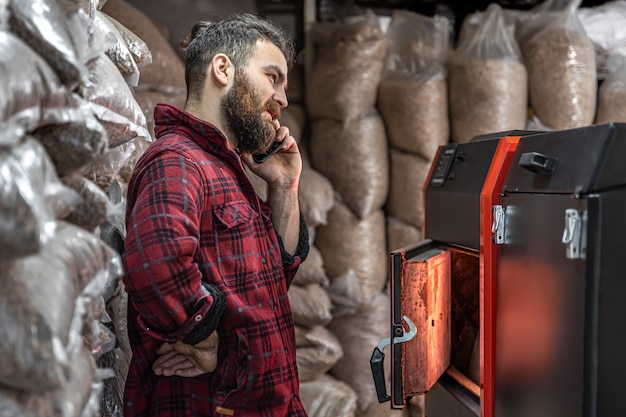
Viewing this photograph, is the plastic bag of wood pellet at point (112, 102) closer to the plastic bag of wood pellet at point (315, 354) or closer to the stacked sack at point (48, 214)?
the stacked sack at point (48, 214)

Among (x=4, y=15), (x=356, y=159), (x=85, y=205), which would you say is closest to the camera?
(x=4, y=15)

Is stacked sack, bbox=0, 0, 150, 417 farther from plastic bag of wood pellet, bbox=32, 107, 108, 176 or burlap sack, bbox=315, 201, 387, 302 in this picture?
burlap sack, bbox=315, 201, 387, 302

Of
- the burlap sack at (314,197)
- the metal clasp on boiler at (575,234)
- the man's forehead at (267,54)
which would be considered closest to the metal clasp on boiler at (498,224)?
the metal clasp on boiler at (575,234)

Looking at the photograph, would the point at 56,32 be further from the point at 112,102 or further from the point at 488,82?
the point at 488,82

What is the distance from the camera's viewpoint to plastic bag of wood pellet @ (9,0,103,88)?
939mm

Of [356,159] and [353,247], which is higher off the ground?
[356,159]

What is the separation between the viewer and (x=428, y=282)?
5.56 ft

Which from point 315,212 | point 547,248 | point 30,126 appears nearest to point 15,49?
point 30,126

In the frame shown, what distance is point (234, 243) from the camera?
1502 millimetres

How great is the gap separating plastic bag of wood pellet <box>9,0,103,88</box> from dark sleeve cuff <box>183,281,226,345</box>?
1.76ft

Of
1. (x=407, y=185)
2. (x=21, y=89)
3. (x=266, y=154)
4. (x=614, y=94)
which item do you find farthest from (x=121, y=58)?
(x=614, y=94)

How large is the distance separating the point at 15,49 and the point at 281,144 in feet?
3.29

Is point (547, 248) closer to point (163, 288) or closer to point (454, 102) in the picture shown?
point (163, 288)

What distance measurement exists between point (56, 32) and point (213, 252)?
2.08ft
